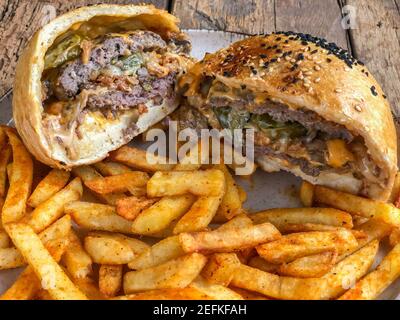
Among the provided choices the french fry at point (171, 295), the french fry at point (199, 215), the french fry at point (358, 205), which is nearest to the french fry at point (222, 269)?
the french fry at point (171, 295)

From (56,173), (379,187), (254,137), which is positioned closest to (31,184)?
(56,173)

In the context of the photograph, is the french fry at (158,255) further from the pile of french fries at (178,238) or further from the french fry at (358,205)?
the french fry at (358,205)

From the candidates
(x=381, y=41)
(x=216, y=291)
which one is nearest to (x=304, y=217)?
(x=216, y=291)

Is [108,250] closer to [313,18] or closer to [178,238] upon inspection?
[178,238]

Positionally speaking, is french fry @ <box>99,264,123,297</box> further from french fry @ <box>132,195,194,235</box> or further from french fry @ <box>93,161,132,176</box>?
french fry @ <box>93,161,132,176</box>

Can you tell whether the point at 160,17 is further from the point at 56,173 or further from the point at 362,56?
the point at 362,56

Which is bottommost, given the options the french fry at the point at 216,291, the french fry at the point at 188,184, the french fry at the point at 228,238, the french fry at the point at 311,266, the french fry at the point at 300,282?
the french fry at the point at 216,291
